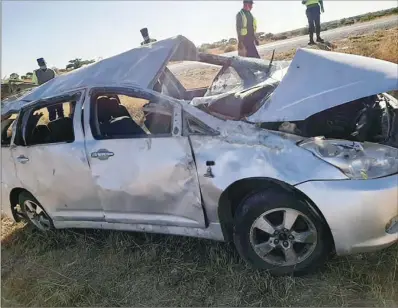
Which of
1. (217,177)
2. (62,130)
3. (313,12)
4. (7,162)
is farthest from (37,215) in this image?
(313,12)

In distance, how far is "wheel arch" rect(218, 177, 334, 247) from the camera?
114 inches

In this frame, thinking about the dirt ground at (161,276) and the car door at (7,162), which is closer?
the dirt ground at (161,276)

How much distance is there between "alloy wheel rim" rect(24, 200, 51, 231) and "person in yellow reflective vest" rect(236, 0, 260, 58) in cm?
502

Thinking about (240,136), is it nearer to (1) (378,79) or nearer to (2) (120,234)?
(1) (378,79)

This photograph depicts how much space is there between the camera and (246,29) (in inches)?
313

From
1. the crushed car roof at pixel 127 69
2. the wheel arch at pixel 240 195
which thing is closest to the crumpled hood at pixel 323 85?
the wheel arch at pixel 240 195

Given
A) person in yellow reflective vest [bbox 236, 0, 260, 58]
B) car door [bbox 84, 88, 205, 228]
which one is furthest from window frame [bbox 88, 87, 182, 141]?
person in yellow reflective vest [bbox 236, 0, 260, 58]

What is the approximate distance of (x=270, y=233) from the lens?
3.08m

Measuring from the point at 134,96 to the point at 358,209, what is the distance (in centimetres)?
184

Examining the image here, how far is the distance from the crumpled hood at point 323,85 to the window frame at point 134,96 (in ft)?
1.80

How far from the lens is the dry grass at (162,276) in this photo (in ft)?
9.87

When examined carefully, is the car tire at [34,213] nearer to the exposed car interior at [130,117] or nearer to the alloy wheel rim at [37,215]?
the alloy wheel rim at [37,215]

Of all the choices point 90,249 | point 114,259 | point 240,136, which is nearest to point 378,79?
point 240,136

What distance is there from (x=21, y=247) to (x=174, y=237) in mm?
1602
